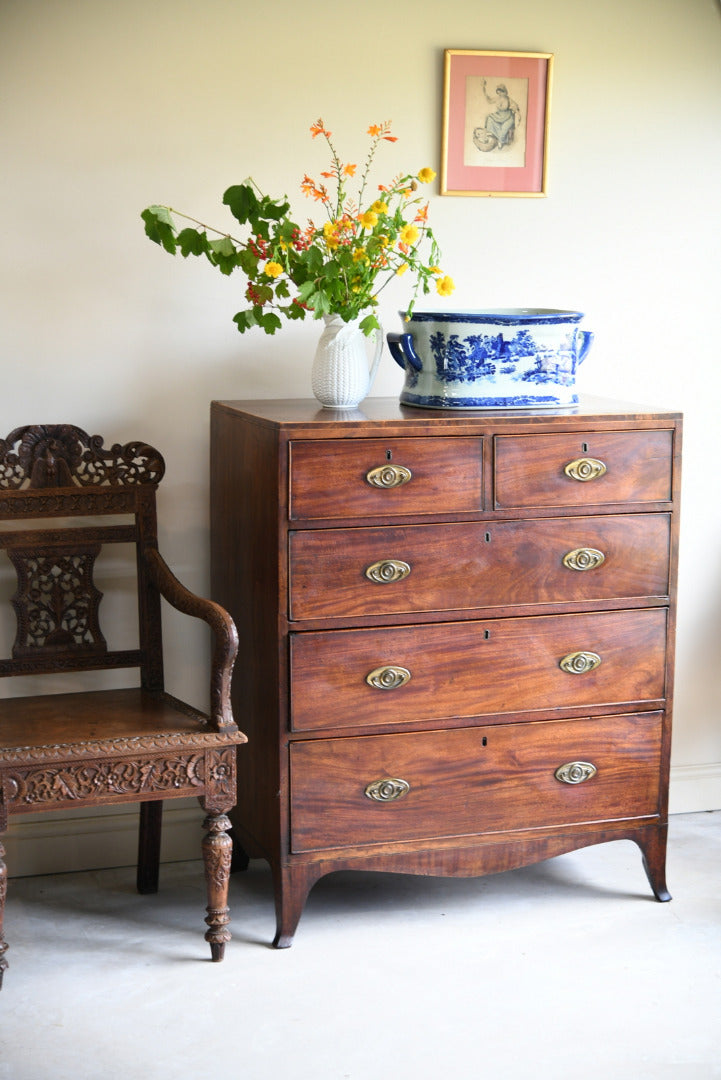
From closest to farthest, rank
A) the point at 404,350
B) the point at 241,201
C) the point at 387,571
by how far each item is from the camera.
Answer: the point at 387,571
the point at 241,201
the point at 404,350

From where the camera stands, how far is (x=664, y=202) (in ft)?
10.7

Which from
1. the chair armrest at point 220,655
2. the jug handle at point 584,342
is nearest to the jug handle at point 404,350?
the jug handle at point 584,342

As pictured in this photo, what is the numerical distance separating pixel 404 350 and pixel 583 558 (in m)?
0.61

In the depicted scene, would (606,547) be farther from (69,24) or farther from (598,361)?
(69,24)

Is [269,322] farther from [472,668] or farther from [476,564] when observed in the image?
[472,668]

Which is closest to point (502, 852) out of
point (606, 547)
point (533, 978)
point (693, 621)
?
point (533, 978)

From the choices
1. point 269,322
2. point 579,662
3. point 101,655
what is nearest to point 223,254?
point 269,322

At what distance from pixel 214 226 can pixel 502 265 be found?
29.3 inches

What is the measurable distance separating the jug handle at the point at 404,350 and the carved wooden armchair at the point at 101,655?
1.94 ft

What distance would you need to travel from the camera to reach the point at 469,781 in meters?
2.71

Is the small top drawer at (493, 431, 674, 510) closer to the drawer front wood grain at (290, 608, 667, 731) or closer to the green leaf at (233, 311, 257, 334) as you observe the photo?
the drawer front wood grain at (290, 608, 667, 731)

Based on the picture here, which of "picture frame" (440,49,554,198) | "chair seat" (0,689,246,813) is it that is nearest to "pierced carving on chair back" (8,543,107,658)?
"chair seat" (0,689,246,813)

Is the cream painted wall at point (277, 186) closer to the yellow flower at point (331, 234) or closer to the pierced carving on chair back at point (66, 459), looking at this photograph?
the pierced carving on chair back at point (66, 459)

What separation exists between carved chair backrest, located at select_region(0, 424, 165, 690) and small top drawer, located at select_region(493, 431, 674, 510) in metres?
0.80
